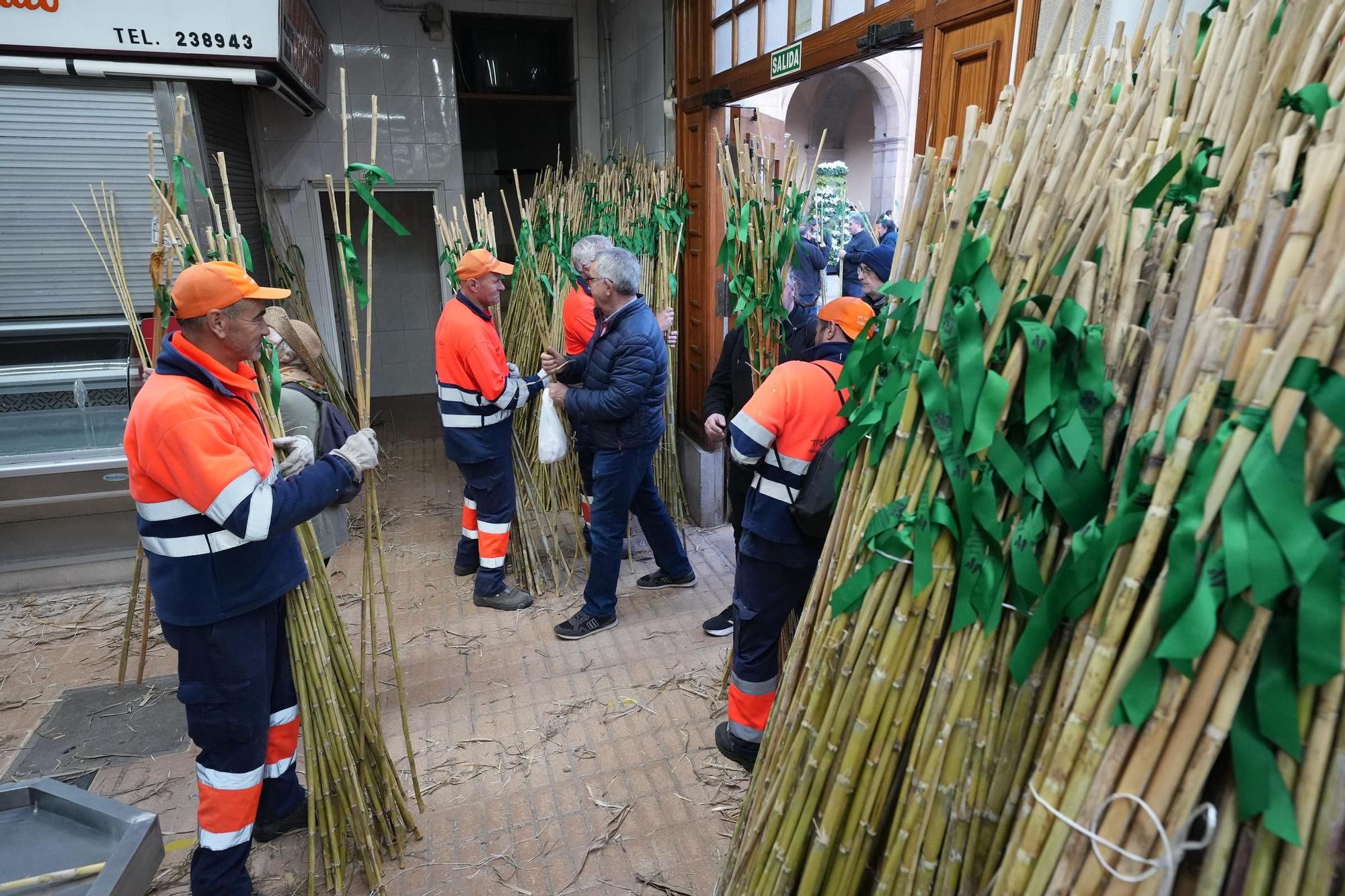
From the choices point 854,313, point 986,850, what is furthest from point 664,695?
point 986,850

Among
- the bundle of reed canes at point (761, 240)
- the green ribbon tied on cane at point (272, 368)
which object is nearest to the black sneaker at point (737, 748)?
the bundle of reed canes at point (761, 240)

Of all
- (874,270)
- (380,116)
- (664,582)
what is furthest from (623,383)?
(380,116)

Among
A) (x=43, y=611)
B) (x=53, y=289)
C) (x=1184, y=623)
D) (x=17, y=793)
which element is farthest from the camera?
(x=53, y=289)

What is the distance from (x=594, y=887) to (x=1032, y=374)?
186cm

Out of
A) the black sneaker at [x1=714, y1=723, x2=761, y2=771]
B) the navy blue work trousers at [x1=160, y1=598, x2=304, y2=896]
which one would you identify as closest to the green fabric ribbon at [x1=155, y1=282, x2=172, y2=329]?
the navy blue work trousers at [x1=160, y1=598, x2=304, y2=896]

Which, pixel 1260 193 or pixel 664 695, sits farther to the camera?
pixel 664 695

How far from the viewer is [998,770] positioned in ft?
3.69

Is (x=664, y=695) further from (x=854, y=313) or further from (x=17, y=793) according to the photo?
(x=17, y=793)

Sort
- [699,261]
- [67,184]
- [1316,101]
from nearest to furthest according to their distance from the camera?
1. [1316,101]
2. [67,184]
3. [699,261]

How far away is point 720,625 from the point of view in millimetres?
3387

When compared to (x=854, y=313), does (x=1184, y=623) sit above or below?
below

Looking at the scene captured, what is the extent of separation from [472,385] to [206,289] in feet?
5.55

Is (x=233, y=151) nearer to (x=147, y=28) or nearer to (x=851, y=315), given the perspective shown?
(x=147, y=28)

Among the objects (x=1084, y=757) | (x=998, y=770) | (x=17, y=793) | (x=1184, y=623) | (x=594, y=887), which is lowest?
(x=594, y=887)
